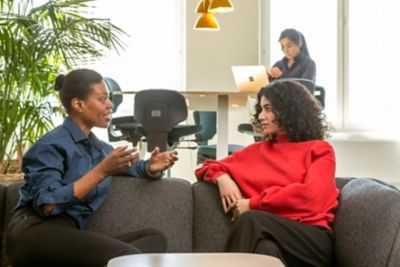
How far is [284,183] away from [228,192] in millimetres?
217

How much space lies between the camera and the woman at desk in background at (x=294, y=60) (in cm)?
524

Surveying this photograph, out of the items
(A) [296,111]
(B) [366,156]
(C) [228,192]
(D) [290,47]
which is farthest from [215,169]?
(B) [366,156]

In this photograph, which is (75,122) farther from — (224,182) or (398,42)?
(398,42)

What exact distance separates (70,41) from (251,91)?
5.06 ft

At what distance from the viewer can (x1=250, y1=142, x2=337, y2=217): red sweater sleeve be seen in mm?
2250

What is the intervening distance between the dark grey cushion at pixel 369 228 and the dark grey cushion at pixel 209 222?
0.43m

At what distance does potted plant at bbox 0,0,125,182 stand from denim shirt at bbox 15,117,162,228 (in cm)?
127

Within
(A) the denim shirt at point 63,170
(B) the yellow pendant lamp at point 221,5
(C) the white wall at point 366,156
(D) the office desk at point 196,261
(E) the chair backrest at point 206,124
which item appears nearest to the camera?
(D) the office desk at point 196,261

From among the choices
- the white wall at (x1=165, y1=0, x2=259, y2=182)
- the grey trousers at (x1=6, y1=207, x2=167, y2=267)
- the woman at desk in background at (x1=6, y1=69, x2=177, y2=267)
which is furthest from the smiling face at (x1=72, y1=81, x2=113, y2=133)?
the white wall at (x1=165, y1=0, x2=259, y2=182)

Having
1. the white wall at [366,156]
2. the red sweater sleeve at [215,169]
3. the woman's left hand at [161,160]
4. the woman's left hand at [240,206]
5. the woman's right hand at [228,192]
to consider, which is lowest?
the white wall at [366,156]

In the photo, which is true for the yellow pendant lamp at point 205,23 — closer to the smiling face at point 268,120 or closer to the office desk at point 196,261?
the smiling face at point 268,120

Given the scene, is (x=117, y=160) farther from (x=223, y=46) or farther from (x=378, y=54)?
(x=378, y=54)

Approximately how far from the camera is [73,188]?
2088mm

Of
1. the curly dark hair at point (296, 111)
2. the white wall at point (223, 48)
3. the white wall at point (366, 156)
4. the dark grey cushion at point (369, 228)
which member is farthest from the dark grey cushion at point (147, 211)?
the white wall at point (366, 156)
